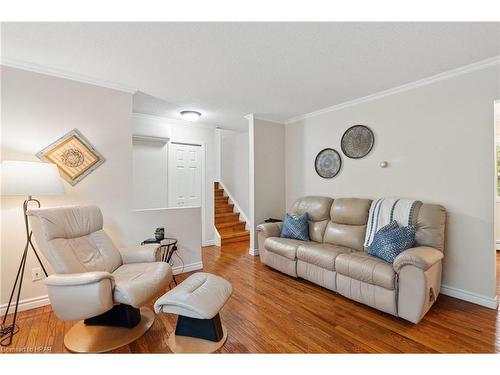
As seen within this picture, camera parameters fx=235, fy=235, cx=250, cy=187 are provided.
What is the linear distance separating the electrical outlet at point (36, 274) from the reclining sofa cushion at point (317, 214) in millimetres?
3115

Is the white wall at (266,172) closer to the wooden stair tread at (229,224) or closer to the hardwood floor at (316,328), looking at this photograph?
the wooden stair tread at (229,224)

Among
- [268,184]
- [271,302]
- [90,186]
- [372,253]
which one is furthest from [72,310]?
[268,184]

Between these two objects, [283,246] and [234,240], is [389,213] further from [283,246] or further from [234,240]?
[234,240]

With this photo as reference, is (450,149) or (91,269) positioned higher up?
(450,149)

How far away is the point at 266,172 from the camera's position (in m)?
4.21

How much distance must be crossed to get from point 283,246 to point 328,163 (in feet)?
5.14

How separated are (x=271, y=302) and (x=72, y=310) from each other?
5.51ft

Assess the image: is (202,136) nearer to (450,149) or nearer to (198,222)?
(198,222)

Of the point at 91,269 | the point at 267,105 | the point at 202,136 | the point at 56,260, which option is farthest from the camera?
the point at 202,136

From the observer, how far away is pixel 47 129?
2.39m

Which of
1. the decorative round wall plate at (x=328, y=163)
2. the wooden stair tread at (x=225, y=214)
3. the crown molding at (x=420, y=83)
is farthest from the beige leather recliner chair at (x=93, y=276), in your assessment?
the crown molding at (x=420, y=83)

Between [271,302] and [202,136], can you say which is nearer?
[271,302]

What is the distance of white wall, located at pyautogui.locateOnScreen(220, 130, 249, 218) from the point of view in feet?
19.1
